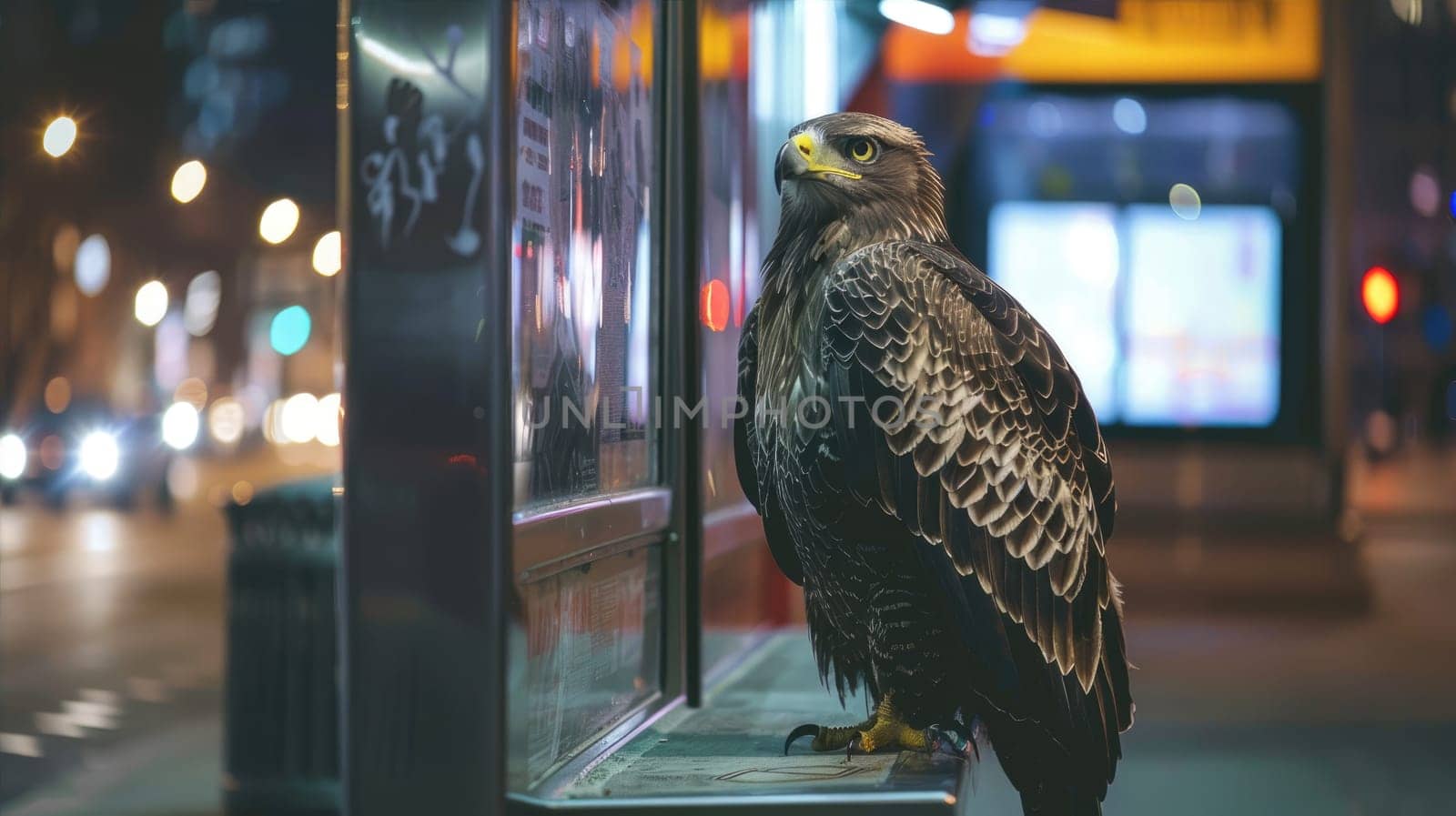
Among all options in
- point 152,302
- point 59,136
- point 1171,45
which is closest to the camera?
point 1171,45

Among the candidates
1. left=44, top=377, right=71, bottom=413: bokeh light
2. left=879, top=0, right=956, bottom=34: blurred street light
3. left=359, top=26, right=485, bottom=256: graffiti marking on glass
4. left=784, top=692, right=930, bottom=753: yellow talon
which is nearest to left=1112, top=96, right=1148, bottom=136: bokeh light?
left=879, top=0, right=956, bottom=34: blurred street light

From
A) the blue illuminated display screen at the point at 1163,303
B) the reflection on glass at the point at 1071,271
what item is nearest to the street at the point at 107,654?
the reflection on glass at the point at 1071,271

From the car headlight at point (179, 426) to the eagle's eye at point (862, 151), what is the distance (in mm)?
27032

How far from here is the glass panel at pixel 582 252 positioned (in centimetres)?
184

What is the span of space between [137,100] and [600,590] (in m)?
25.1

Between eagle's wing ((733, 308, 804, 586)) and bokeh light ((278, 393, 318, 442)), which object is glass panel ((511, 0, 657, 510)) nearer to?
eagle's wing ((733, 308, 804, 586))

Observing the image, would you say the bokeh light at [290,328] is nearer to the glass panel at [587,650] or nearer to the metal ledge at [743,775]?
the glass panel at [587,650]

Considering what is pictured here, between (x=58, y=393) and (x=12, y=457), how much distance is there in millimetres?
4404

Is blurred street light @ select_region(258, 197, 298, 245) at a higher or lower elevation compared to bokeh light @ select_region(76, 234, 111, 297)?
higher

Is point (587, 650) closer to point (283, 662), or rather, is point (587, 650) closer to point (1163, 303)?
point (283, 662)

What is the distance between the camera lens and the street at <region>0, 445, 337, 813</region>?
5.27m

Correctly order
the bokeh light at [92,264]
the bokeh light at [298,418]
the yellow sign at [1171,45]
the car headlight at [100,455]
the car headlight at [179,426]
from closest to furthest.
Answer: the yellow sign at [1171,45] → the car headlight at [100,455] → the bokeh light at [92,264] → the car headlight at [179,426] → the bokeh light at [298,418]

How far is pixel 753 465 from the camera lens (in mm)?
2111

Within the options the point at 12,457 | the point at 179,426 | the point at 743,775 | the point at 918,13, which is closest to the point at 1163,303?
the point at 918,13
